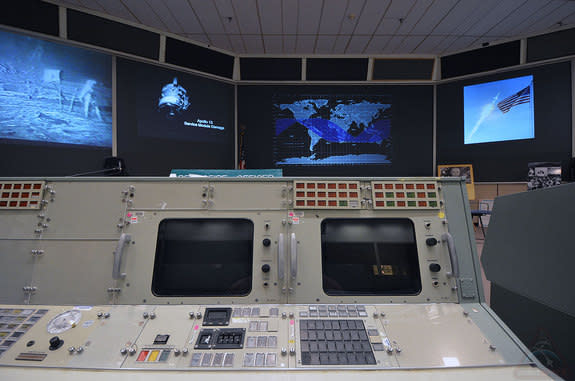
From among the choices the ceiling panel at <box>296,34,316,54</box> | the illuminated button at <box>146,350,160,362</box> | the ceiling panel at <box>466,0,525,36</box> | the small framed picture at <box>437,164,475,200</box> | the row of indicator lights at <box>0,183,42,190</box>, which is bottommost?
the illuminated button at <box>146,350,160,362</box>

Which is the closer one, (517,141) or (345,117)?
(517,141)

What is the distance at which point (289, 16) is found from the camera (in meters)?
2.97

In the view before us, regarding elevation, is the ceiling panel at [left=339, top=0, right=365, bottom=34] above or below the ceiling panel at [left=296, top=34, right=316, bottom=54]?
above

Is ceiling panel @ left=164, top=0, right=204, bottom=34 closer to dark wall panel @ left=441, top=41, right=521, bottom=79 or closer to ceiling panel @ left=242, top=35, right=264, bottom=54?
ceiling panel @ left=242, top=35, right=264, bottom=54

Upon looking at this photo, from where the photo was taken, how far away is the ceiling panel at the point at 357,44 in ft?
11.1

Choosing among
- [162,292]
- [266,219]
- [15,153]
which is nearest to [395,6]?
[266,219]

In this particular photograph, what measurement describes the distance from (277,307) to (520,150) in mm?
3998

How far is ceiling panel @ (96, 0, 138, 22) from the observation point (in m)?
2.76

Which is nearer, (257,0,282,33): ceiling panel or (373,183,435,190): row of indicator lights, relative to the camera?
(373,183,435,190): row of indicator lights

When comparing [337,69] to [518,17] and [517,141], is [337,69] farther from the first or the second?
[517,141]

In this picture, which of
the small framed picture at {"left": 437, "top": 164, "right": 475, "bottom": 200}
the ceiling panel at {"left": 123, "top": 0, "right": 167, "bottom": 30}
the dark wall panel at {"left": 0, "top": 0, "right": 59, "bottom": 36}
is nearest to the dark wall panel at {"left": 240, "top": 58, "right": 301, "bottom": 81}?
the ceiling panel at {"left": 123, "top": 0, "right": 167, "bottom": 30}

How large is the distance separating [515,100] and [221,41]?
4.04 metres

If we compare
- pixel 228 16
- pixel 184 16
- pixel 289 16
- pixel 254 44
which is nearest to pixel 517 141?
pixel 289 16

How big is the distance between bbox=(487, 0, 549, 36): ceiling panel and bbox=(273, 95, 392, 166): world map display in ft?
5.52
